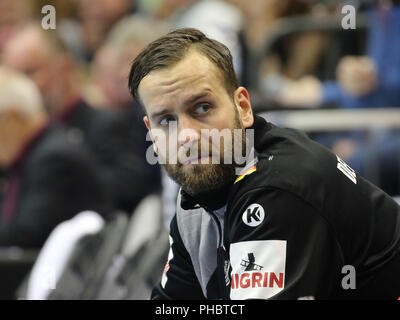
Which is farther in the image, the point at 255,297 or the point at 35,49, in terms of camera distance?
the point at 35,49

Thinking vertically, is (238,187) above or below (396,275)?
above

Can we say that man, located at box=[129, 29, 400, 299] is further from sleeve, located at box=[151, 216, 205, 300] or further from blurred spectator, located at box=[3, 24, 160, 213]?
blurred spectator, located at box=[3, 24, 160, 213]

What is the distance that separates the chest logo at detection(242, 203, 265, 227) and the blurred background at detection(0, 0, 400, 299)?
193cm

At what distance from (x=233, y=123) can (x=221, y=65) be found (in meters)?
0.17

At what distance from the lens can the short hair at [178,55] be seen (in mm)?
2402

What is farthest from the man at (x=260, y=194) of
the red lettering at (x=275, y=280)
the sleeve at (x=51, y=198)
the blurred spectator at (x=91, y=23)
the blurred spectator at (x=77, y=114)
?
the blurred spectator at (x=91, y=23)

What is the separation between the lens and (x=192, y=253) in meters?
2.72

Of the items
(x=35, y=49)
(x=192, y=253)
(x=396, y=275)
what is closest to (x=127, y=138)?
(x=35, y=49)

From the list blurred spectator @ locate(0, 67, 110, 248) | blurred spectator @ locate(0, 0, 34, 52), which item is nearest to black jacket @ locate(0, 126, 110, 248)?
blurred spectator @ locate(0, 67, 110, 248)

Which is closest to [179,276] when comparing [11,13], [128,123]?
[128,123]

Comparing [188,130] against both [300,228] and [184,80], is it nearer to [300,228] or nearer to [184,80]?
[184,80]

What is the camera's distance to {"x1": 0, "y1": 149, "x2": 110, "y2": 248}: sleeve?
5.15 meters

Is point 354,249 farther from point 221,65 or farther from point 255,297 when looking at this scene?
point 221,65

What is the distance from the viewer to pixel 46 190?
5.22m
